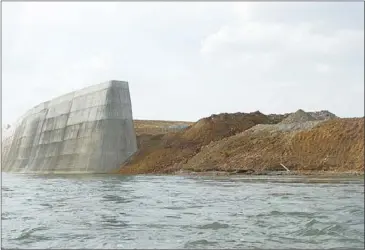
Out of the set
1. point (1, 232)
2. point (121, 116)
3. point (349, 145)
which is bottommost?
point (1, 232)

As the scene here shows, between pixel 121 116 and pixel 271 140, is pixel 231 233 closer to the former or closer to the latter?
pixel 271 140

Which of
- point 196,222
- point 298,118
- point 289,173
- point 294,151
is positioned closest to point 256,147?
point 294,151

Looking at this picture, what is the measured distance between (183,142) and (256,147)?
12.5m

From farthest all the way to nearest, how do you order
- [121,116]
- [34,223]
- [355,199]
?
[121,116]
[355,199]
[34,223]

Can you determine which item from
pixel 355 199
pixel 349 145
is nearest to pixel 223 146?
pixel 349 145

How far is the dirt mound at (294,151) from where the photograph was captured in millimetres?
31844

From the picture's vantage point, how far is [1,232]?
12.2 metres

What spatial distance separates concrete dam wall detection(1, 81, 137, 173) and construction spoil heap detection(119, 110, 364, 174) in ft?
8.88

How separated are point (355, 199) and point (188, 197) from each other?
23.8ft

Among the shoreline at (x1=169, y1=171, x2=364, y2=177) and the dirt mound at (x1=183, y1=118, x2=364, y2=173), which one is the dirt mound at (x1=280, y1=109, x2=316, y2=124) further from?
the shoreline at (x1=169, y1=171, x2=364, y2=177)

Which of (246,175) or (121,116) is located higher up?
(121,116)

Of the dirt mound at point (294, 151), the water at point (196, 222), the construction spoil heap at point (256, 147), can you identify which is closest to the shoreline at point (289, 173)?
the construction spoil heap at point (256, 147)

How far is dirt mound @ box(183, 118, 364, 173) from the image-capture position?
3184cm

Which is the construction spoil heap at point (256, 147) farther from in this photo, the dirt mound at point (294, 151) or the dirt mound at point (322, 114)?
the dirt mound at point (322, 114)
